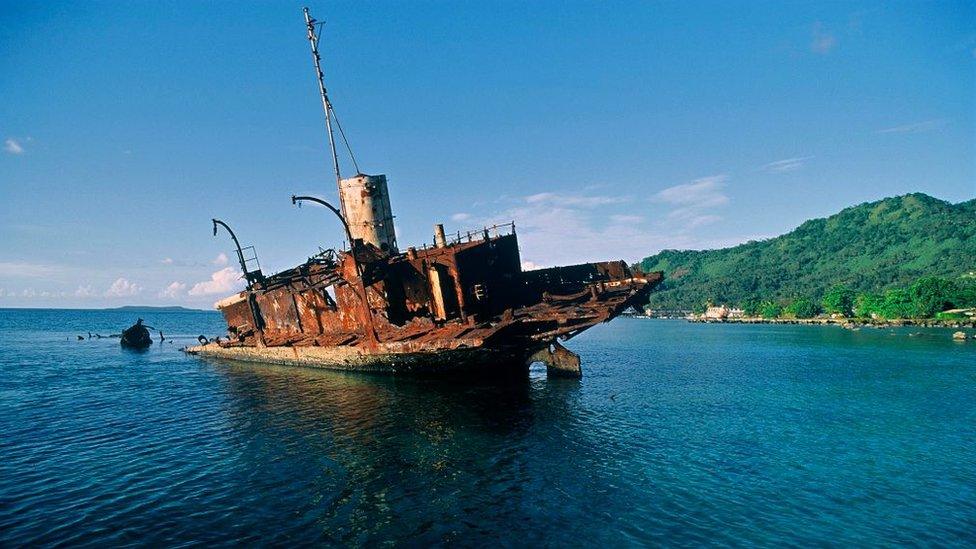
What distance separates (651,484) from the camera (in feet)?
46.9

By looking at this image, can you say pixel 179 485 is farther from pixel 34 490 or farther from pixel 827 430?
pixel 827 430

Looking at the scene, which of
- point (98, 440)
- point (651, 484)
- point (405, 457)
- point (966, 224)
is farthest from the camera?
point (966, 224)

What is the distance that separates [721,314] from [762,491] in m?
135

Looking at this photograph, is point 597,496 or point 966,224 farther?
point 966,224

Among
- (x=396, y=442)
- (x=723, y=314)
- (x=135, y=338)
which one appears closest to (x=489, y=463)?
(x=396, y=442)

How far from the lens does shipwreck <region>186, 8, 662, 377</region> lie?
→ 2434 centimetres

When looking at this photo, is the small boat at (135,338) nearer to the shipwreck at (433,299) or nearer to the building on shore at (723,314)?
the shipwreck at (433,299)

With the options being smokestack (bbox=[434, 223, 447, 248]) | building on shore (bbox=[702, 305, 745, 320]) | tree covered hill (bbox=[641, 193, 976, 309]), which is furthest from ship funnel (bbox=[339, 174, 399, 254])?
tree covered hill (bbox=[641, 193, 976, 309])

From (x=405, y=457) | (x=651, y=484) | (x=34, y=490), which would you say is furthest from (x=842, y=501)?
(x=34, y=490)

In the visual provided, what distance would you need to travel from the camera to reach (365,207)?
3669 centimetres

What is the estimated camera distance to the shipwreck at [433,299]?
24.3 metres

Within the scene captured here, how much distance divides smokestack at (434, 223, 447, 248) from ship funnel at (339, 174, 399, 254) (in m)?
7.60

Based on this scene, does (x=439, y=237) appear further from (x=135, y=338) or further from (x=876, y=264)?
(x=876, y=264)

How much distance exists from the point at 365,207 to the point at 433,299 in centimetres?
1242
